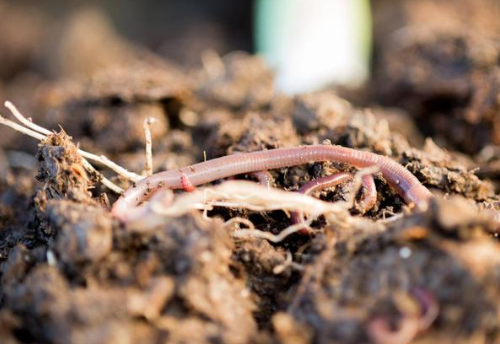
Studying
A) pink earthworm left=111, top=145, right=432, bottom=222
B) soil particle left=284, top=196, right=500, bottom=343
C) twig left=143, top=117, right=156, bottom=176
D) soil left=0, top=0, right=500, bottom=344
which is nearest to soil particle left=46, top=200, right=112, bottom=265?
soil left=0, top=0, right=500, bottom=344

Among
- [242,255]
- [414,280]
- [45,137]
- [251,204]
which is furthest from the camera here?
[45,137]

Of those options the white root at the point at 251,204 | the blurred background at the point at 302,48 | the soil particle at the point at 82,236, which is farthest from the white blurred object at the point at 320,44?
the soil particle at the point at 82,236

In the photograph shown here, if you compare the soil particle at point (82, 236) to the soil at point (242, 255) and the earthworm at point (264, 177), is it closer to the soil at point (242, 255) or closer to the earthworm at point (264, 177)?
the soil at point (242, 255)

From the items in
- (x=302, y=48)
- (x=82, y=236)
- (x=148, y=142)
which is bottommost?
(x=82, y=236)

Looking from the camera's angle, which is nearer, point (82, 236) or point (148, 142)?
point (82, 236)

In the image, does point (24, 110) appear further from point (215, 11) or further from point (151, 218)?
point (215, 11)

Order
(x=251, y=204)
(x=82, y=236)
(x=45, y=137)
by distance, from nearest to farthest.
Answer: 1. (x=82, y=236)
2. (x=251, y=204)
3. (x=45, y=137)

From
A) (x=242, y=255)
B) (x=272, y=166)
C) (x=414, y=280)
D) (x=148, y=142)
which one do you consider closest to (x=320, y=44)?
(x=272, y=166)

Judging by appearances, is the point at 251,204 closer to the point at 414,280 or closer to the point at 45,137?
the point at 414,280
